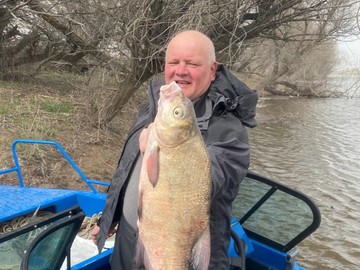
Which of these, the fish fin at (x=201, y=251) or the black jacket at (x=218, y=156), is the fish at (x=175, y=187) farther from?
the black jacket at (x=218, y=156)

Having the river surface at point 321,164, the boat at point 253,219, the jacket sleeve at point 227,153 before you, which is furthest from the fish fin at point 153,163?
the river surface at point 321,164

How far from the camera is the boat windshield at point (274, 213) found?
→ 11.9ft

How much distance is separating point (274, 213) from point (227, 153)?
79.1 inches

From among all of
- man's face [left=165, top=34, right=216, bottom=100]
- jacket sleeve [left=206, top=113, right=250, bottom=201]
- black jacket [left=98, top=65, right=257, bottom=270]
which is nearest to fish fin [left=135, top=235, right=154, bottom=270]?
black jacket [left=98, top=65, right=257, bottom=270]

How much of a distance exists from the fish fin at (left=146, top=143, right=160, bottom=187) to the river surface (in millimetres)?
5585

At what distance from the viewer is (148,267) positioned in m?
1.98

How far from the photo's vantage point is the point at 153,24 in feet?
27.1

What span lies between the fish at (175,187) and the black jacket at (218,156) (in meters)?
0.17

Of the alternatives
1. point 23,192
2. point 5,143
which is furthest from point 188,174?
point 5,143

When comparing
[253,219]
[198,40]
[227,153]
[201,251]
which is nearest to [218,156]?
[227,153]

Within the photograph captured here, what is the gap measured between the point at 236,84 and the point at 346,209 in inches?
296

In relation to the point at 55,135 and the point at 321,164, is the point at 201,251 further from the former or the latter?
the point at 321,164

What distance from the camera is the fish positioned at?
181 centimetres

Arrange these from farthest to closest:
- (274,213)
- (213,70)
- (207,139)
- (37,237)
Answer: (274,213), (213,70), (37,237), (207,139)
